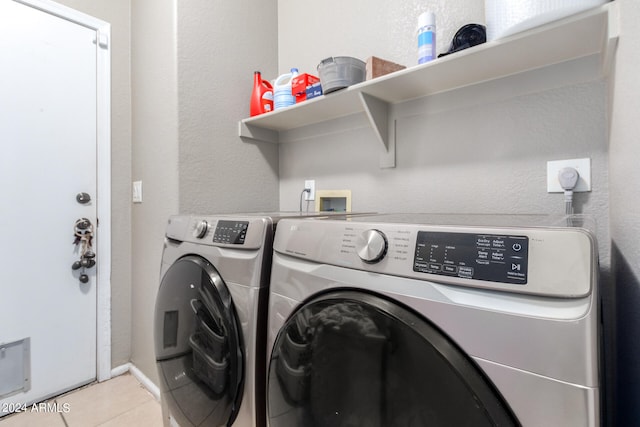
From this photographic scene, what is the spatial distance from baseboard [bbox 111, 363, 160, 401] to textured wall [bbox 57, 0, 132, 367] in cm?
3

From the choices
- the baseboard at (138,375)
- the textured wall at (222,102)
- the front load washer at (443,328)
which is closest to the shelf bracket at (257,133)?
the textured wall at (222,102)

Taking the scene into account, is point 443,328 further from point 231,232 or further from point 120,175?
point 120,175

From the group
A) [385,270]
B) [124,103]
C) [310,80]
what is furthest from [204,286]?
[124,103]

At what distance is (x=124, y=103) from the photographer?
188 centimetres

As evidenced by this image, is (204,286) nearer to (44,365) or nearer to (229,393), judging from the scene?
(229,393)

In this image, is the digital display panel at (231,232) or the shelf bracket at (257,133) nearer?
the digital display panel at (231,232)

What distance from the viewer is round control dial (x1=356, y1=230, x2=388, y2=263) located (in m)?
0.56

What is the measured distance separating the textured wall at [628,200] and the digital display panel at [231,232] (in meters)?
0.88

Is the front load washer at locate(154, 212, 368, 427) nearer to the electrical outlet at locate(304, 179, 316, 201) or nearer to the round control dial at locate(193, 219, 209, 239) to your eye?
the round control dial at locate(193, 219, 209, 239)

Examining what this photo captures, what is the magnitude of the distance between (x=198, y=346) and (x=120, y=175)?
55.3 inches

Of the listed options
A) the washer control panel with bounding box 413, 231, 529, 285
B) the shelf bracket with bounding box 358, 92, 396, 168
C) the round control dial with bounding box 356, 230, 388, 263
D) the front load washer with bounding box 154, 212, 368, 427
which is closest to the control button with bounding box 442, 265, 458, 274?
the washer control panel with bounding box 413, 231, 529, 285

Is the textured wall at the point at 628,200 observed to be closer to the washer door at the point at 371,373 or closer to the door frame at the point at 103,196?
the washer door at the point at 371,373

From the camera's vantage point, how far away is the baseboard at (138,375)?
165 centimetres

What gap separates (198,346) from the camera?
963mm
